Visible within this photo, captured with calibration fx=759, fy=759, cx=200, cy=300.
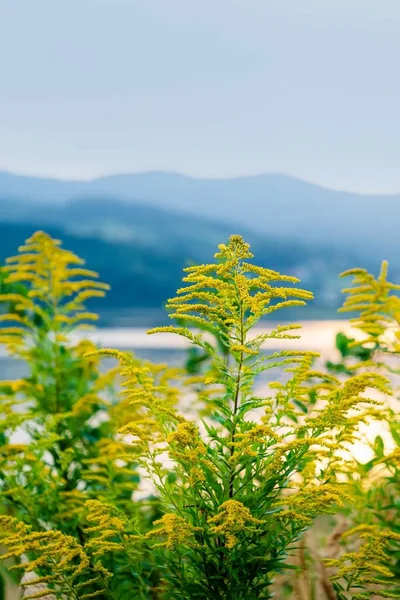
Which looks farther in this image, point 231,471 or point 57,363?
point 57,363

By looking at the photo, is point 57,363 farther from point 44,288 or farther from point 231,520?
point 231,520

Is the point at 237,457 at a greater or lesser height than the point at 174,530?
greater

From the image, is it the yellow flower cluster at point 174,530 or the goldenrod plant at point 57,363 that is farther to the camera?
the goldenrod plant at point 57,363

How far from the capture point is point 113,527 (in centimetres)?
197

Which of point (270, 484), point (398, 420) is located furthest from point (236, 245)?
point (398, 420)

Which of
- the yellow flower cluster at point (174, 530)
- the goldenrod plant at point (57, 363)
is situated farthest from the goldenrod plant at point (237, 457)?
the goldenrod plant at point (57, 363)

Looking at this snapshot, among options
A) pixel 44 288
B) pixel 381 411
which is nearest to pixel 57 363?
pixel 44 288

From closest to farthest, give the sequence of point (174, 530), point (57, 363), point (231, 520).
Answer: point (231, 520) < point (174, 530) < point (57, 363)

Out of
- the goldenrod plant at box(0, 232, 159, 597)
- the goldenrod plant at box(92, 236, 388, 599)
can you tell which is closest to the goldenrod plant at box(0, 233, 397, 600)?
the goldenrod plant at box(92, 236, 388, 599)

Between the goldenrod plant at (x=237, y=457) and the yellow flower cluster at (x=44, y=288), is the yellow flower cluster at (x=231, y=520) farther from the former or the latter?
the yellow flower cluster at (x=44, y=288)

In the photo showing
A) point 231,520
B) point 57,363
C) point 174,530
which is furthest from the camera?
point 57,363

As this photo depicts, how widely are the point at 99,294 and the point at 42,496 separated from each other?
943 millimetres

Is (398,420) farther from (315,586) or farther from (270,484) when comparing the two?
(270,484)

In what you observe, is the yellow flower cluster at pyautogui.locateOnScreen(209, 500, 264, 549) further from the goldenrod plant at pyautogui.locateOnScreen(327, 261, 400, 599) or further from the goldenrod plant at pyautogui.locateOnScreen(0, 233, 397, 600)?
the goldenrod plant at pyautogui.locateOnScreen(327, 261, 400, 599)
